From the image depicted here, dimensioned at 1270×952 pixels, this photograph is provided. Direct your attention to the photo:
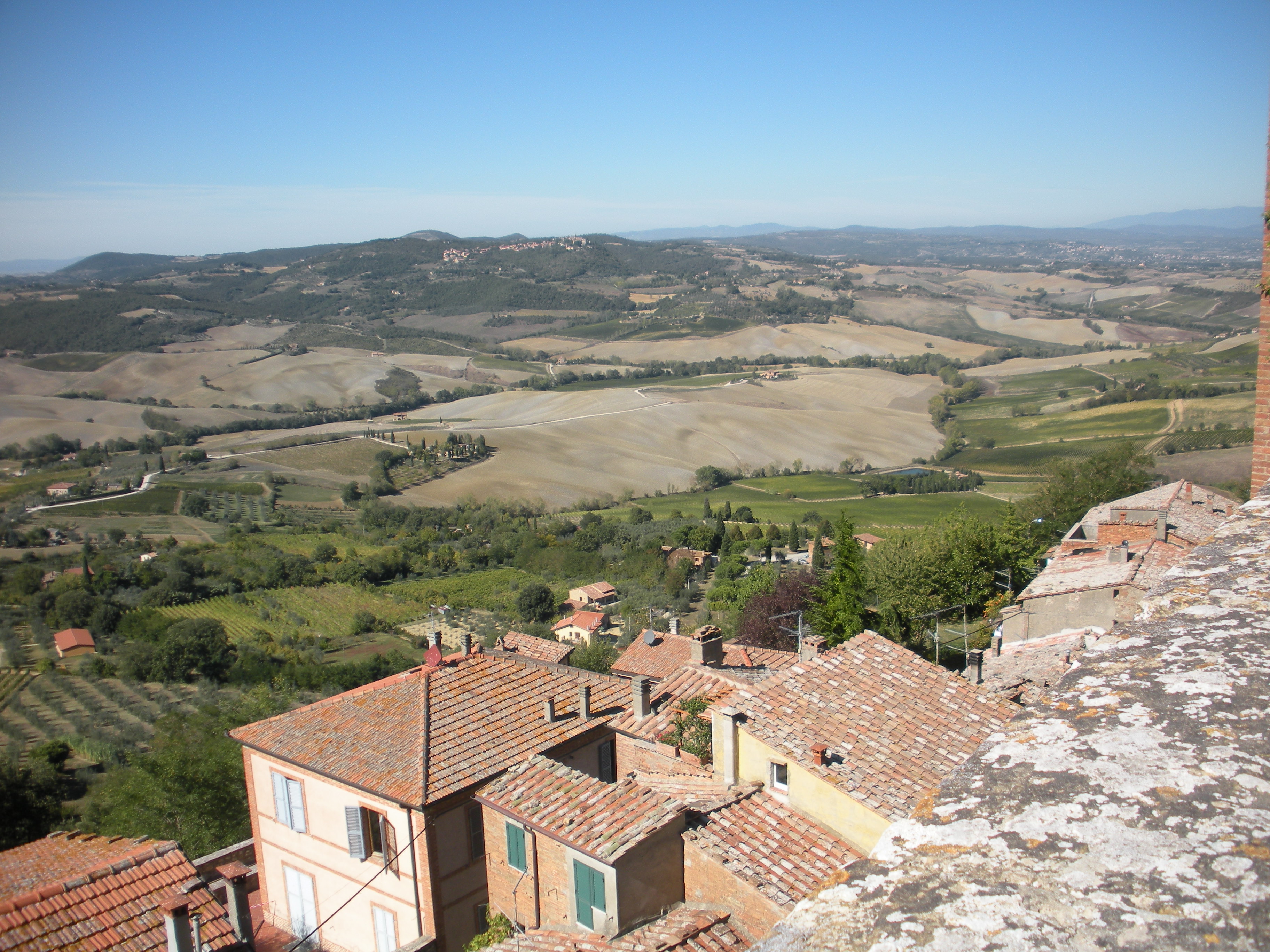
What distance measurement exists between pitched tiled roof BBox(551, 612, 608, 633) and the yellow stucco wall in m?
38.3

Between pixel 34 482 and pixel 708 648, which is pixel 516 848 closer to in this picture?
pixel 708 648

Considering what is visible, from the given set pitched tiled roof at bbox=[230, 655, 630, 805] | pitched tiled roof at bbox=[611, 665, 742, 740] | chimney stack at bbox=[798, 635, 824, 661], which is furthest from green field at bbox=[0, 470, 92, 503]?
pitched tiled roof at bbox=[611, 665, 742, 740]

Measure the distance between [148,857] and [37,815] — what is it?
19.0m

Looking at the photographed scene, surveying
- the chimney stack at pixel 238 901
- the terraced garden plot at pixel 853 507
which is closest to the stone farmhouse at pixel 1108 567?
the chimney stack at pixel 238 901

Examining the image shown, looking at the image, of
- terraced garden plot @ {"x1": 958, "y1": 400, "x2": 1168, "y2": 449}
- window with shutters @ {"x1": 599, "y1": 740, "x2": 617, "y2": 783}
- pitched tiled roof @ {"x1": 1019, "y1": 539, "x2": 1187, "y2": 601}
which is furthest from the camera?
terraced garden plot @ {"x1": 958, "y1": 400, "x2": 1168, "y2": 449}

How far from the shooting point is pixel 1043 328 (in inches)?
6639

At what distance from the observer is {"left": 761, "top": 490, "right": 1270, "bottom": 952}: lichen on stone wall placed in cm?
160

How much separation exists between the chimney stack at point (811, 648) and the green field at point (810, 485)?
60.0m

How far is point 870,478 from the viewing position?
277ft

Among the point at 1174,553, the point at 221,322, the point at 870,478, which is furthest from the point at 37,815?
the point at 221,322

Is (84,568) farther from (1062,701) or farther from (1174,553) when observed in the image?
(1062,701)

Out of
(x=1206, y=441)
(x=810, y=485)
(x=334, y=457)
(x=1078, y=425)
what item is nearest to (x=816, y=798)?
(x=1206, y=441)

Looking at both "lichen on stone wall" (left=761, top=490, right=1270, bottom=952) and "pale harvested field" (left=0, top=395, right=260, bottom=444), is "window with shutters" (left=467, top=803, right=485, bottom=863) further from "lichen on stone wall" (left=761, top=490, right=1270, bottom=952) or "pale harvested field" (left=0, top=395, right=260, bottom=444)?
"pale harvested field" (left=0, top=395, right=260, bottom=444)

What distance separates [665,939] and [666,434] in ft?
312
